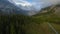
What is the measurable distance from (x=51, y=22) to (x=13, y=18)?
0.26 m

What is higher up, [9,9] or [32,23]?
[9,9]

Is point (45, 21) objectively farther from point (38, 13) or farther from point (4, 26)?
point (4, 26)

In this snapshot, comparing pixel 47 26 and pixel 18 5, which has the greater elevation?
pixel 18 5

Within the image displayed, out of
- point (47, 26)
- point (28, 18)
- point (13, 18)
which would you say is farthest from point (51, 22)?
point (13, 18)

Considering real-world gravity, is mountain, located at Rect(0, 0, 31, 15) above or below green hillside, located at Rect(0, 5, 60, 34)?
above

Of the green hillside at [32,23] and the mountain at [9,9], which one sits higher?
the mountain at [9,9]

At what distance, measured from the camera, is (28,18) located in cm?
103

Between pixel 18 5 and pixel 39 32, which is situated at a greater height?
pixel 18 5

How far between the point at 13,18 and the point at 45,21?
222mm

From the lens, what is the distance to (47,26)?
1037 millimetres

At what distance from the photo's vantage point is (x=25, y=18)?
1019 mm

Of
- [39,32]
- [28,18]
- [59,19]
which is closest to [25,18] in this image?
[28,18]

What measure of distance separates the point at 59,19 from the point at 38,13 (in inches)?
6.0

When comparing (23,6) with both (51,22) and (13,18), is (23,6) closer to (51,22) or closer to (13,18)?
(13,18)
